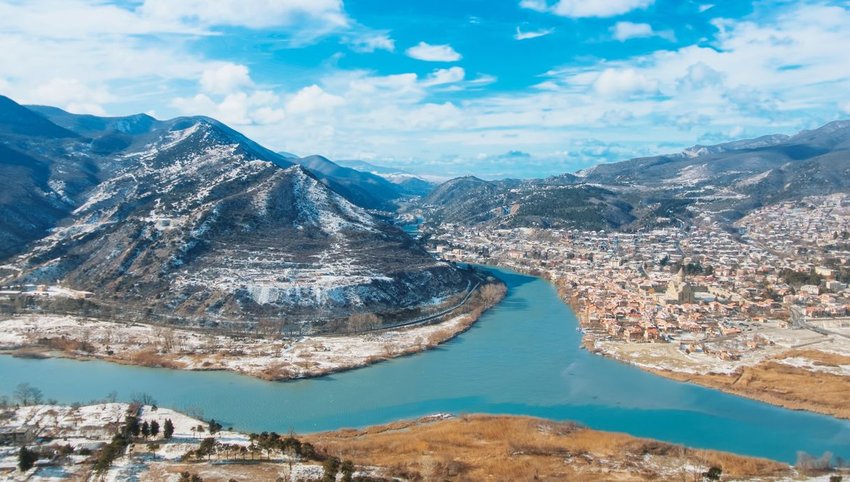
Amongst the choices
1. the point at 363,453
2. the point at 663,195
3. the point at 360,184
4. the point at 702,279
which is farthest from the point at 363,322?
the point at 360,184

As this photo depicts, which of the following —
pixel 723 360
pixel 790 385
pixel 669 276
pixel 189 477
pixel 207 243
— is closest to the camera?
pixel 189 477

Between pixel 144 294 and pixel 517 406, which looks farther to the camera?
pixel 144 294

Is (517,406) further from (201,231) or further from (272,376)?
(201,231)

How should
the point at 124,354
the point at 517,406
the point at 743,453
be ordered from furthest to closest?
the point at 124,354
the point at 517,406
the point at 743,453

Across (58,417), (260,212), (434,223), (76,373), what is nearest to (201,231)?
(260,212)

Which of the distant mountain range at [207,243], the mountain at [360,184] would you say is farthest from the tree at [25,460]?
the mountain at [360,184]

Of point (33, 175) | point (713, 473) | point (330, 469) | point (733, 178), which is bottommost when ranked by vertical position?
point (713, 473)

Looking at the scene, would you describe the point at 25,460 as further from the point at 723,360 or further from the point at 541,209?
the point at 541,209

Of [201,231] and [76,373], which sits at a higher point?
[201,231]
